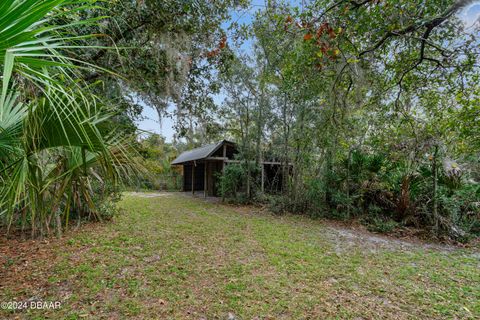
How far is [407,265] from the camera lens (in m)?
3.83

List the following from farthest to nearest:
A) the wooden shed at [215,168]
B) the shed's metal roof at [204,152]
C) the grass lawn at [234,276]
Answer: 1. the shed's metal roof at [204,152]
2. the wooden shed at [215,168]
3. the grass lawn at [234,276]

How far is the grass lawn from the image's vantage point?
2451 millimetres

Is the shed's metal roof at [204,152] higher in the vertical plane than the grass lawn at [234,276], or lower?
higher

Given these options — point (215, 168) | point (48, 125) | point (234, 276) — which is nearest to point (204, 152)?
point (215, 168)

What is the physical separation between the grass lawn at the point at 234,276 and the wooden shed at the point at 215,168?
521cm

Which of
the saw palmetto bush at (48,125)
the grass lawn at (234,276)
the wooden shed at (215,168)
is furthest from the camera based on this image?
the wooden shed at (215,168)

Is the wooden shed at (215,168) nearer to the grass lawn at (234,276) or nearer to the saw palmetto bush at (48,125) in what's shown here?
the grass lawn at (234,276)

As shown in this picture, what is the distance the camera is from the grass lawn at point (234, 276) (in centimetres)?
245

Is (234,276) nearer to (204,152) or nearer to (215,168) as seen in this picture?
Result: (204,152)

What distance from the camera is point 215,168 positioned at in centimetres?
1280

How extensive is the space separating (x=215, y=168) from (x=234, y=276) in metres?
9.78

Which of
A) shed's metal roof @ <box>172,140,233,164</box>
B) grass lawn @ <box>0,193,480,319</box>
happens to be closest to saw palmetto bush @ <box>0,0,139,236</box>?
grass lawn @ <box>0,193,480,319</box>

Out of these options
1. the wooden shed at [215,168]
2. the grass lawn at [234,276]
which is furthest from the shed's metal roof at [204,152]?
the grass lawn at [234,276]

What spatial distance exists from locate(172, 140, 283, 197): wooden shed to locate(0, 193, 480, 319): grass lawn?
521cm
